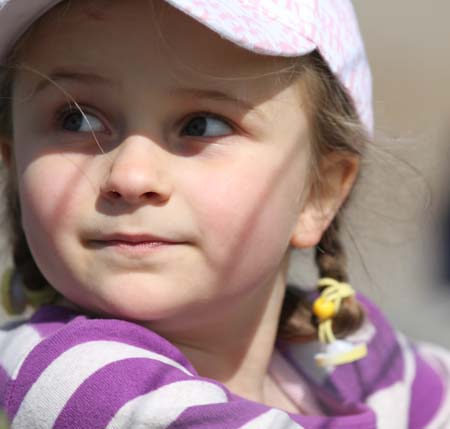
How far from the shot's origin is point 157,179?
1.13 meters

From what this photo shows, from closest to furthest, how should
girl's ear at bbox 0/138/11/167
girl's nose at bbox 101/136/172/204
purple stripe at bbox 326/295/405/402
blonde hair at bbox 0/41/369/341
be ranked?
girl's nose at bbox 101/136/172/204, blonde hair at bbox 0/41/369/341, girl's ear at bbox 0/138/11/167, purple stripe at bbox 326/295/405/402

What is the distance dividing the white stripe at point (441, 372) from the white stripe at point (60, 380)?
2.23ft

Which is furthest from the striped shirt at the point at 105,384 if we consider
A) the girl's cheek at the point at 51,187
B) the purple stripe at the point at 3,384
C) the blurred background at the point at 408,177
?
the blurred background at the point at 408,177

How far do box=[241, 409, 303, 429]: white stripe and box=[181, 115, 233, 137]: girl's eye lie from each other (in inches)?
14.1

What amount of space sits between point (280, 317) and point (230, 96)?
0.50m

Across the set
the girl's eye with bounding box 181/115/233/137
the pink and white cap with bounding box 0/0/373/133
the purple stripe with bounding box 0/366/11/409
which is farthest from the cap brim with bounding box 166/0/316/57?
the purple stripe with bounding box 0/366/11/409

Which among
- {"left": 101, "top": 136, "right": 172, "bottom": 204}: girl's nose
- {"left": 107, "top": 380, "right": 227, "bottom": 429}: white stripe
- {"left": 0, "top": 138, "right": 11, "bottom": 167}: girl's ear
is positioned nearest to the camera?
{"left": 107, "top": 380, "right": 227, "bottom": 429}: white stripe

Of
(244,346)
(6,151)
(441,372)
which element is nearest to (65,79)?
(6,151)

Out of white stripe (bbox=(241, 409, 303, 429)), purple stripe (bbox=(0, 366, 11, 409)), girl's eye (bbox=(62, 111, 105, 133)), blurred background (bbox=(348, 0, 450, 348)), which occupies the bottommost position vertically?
blurred background (bbox=(348, 0, 450, 348))

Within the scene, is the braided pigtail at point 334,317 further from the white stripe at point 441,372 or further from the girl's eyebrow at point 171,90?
the girl's eyebrow at point 171,90

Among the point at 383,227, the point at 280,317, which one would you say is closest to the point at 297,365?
the point at 280,317

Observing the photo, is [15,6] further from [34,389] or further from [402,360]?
[402,360]

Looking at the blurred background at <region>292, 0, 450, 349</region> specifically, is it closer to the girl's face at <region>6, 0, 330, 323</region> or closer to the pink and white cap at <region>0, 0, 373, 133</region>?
the pink and white cap at <region>0, 0, 373, 133</region>

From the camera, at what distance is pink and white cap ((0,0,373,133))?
3.71ft
